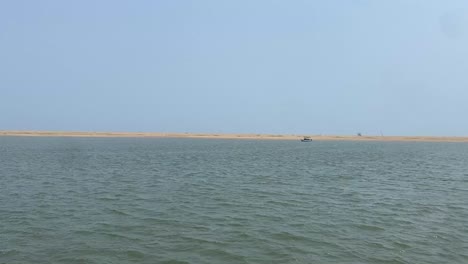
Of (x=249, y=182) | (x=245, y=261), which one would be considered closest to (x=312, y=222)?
(x=245, y=261)

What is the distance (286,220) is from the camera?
682 inches

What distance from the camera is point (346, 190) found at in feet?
87.7

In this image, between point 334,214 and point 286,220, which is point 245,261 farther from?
point 334,214

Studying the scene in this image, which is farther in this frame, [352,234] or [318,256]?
[352,234]

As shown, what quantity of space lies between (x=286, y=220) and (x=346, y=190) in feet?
35.2

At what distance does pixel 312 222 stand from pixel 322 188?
1086 cm

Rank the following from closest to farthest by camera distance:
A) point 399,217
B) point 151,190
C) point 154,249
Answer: point 154,249 < point 399,217 < point 151,190

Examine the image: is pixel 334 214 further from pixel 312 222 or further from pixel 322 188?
pixel 322 188

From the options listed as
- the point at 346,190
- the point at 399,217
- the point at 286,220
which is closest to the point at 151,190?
the point at 286,220

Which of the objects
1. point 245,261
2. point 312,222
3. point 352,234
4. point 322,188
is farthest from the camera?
point 322,188

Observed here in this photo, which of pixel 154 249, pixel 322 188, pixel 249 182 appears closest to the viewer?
pixel 154 249

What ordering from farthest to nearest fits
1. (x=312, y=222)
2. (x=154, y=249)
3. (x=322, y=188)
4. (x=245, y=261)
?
(x=322, y=188) < (x=312, y=222) < (x=154, y=249) < (x=245, y=261)

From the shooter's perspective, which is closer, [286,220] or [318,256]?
[318,256]

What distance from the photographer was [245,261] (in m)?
11.9
